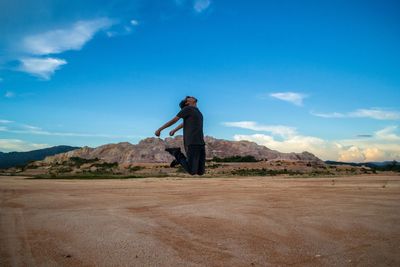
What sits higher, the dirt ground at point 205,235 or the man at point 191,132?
the man at point 191,132

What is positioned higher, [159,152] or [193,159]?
[159,152]

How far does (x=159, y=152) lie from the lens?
80.4 m

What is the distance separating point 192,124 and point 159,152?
238ft

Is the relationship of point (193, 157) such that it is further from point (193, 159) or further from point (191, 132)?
point (191, 132)

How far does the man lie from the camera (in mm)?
8492

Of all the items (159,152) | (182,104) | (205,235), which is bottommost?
(205,235)

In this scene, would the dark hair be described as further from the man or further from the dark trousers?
the dark trousers

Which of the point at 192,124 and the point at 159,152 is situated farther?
the point at 159,152

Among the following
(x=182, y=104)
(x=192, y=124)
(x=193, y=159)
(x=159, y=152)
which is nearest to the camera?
(x=192, y=124)

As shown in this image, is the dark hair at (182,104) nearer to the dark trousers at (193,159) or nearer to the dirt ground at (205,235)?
the dark trousers at (193,159)

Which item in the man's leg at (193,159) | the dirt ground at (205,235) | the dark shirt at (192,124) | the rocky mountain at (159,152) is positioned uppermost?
the rocky mountain at (159,152)

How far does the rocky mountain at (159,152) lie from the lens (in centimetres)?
7931

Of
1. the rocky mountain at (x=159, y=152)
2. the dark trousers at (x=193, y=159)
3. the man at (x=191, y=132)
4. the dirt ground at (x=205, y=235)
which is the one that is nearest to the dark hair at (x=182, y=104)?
the man at (x=191, y=132)

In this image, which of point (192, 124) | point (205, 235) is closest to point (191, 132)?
point (192, 124)
